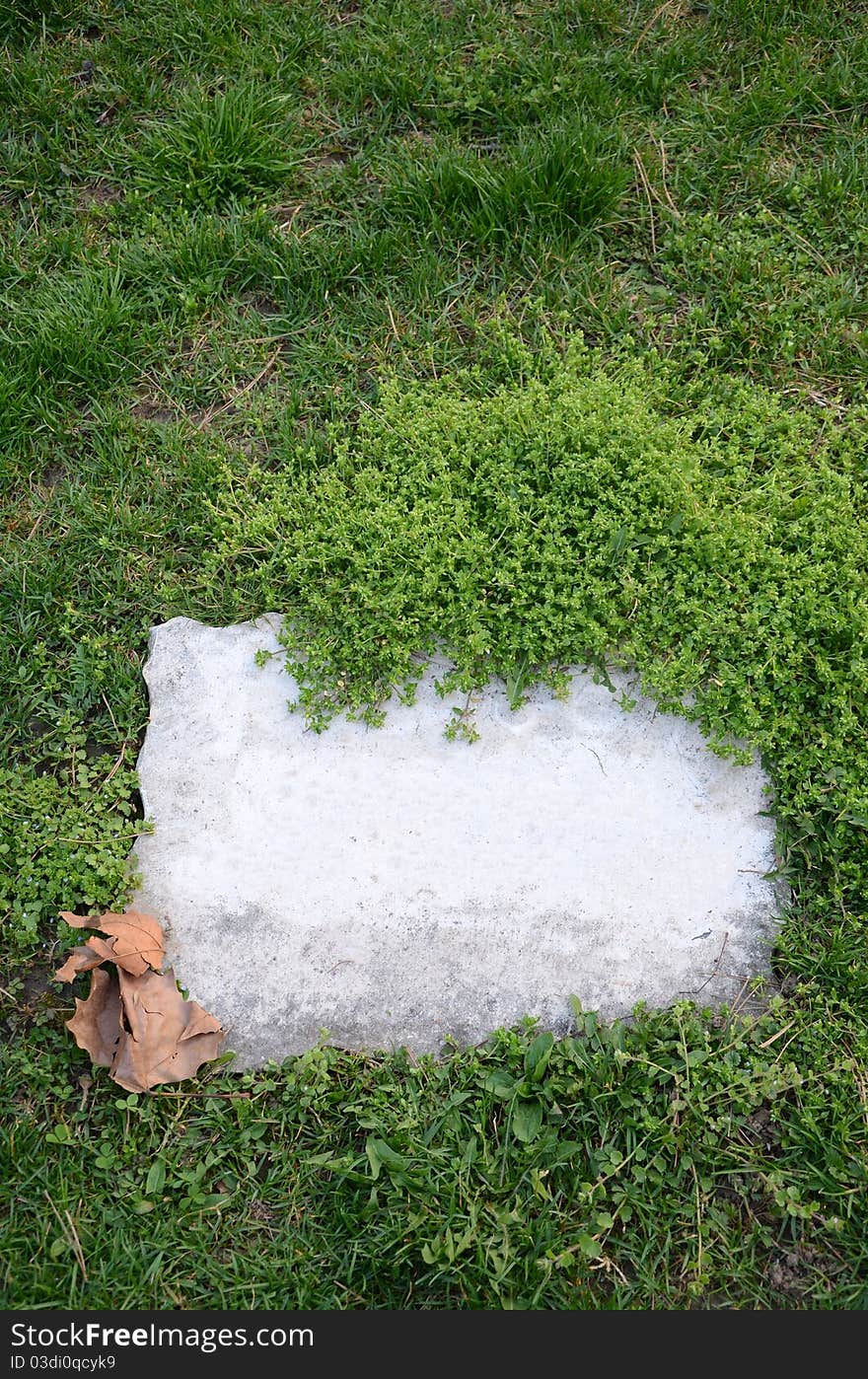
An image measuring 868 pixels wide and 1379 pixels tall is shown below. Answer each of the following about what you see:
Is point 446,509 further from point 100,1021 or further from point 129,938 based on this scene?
point 100,1021

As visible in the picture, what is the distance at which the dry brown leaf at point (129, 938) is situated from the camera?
3.04 metres

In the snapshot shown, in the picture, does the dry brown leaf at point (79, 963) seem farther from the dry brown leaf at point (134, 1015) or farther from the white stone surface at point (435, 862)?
the white stone surface at point (435, 862)

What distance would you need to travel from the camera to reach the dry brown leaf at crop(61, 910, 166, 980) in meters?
3.04

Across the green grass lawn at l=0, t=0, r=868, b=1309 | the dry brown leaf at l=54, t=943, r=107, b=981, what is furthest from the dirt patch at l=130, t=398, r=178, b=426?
the dry brown leaf at l=54, t=943, r=107, b=981

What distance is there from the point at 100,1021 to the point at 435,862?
109cm

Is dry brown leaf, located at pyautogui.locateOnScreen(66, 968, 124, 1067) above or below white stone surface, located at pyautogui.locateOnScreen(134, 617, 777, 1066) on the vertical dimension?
below

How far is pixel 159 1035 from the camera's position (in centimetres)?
301

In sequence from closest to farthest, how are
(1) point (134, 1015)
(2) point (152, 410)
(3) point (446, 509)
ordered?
(1) point (134, 1015) → (3) point (446, 509) → (2) point (152, 410)

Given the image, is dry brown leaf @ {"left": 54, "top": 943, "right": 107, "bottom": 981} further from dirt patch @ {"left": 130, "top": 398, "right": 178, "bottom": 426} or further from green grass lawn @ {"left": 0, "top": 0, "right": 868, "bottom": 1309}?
dirt patch @ {"left": 130, "top": 398, "right": 178, "bottom": 426}

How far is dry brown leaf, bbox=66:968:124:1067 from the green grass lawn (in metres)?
0.08

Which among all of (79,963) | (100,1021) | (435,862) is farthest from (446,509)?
(100,1021)

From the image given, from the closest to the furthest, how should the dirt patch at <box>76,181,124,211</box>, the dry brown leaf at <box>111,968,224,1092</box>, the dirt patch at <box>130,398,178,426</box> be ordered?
the dry brown leaf at <box>111,968,224,1092</box> → the dirt patch at <box>130,398,178,426</box> → the dirt patch at <box>76,181,124,211</box>

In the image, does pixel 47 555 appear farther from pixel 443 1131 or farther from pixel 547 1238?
pixel 547 1238

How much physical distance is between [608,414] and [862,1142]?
236cm
